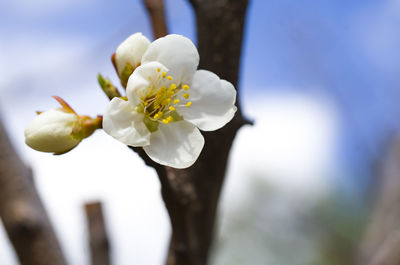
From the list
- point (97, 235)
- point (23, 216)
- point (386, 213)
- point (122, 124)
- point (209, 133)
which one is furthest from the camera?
point (386, 213)

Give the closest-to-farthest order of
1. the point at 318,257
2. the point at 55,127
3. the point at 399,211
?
1. the point at 55,127
2. the point at 399,211
3. the point at 318,257

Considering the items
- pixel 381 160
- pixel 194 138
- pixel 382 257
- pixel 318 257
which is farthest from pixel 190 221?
pixel 318 257

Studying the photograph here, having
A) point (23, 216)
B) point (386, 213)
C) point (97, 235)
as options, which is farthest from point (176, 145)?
point (386, 213)

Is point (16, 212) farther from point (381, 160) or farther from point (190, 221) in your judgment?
A: point (381, 160)

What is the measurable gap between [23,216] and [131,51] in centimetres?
61

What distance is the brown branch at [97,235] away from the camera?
123 centimetres

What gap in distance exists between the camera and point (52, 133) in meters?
0.55

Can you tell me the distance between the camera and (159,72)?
0.57 meters

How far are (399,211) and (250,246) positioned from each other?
9.11ft

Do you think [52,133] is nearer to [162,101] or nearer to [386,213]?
[162,101]

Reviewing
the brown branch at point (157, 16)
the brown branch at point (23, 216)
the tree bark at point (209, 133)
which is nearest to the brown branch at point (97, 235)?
the brown branch at point (23, 216)

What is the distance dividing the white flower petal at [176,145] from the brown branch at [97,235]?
0.76 m

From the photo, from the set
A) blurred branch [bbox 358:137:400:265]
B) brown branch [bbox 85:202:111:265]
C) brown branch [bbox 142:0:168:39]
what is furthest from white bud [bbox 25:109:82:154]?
blurred branch [bbox 358:137:400:265]

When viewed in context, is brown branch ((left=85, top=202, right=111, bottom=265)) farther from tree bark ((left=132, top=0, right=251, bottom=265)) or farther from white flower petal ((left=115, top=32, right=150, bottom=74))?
white flower petal ((left=115, top=32, right=150, bottom=74))
